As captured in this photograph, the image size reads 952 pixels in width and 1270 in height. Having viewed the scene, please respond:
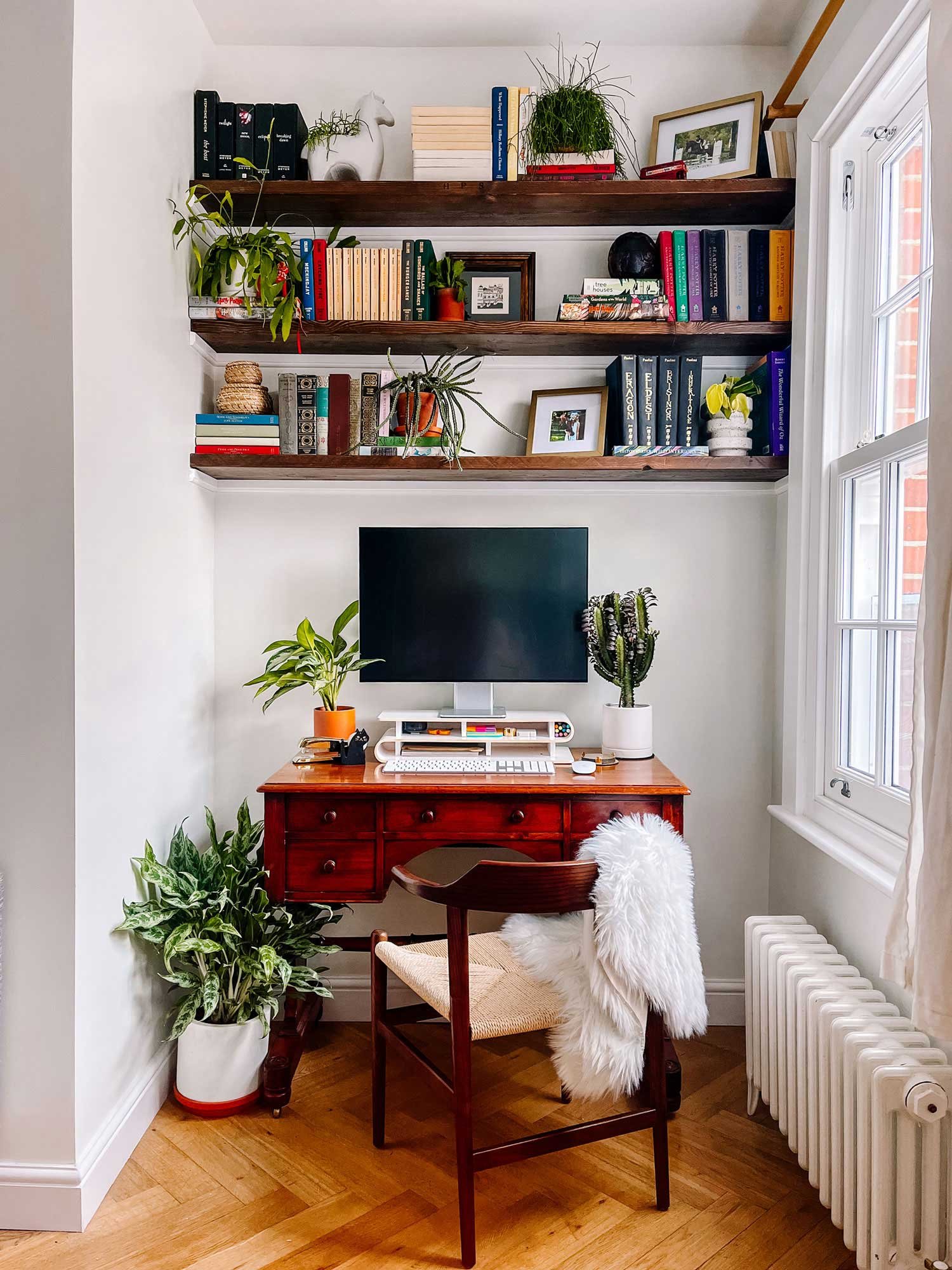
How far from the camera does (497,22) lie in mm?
2484

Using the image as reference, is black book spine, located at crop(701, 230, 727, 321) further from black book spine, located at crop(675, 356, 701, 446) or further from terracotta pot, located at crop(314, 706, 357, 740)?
terracotta pot, located at crop(314, 706, 357, 740)

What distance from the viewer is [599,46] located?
8.50ft

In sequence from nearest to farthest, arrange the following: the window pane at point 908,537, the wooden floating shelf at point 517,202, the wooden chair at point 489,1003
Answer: the wooden chair at point 489,1003 → the window pane at point 908,537 → the wooden floating shelf at point 517,202

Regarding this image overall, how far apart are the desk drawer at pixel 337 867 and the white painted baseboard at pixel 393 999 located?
0.64 metres

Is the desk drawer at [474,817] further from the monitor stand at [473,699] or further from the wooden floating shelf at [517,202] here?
the wooden floating shelf at [517,202]

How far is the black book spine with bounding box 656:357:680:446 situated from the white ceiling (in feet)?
2.91

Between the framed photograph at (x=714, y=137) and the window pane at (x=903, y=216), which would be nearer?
the window pane at (x=903, y=216)

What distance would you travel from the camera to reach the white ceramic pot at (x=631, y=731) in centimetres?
244

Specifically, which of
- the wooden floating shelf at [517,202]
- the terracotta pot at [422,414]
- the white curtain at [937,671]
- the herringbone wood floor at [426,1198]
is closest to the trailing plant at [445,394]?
the terracotta pot at [422,414]

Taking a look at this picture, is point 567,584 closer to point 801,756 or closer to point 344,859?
point 801,756

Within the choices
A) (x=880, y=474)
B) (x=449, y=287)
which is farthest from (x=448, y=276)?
(x=880, y=474)

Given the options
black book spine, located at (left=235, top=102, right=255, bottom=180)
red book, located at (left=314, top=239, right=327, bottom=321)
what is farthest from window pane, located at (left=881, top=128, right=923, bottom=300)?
black book spine, located at (left=235, top=102, right=255, bottom=180)

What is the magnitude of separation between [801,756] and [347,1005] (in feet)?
5.09

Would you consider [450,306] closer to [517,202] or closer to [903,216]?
[517,202]
